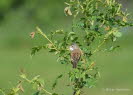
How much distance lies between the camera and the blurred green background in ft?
34.1

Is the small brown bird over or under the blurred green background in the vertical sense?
under

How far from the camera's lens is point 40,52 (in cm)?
1395

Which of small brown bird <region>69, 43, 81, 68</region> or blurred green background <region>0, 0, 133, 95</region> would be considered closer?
small brown bird <region>69, 43, 81, 68</region>

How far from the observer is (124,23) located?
317 cm

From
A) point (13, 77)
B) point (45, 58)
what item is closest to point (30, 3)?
point (45, 58)

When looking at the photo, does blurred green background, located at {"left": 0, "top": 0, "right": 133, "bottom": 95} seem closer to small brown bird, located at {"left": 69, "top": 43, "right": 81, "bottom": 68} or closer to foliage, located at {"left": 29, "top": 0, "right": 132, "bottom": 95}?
foliage, located at {"left": 29, "top": 0, "right": 132, "bottom": 95}

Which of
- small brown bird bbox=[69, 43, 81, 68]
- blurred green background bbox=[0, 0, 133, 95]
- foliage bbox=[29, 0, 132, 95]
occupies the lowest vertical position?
small brown bird bbox=[69, 43, 81, 68]

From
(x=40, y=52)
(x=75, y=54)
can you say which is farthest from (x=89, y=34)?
(x=40, y=52)

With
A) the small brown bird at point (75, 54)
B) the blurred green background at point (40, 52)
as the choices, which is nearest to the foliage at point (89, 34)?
the small brown bird at point (75, 54)

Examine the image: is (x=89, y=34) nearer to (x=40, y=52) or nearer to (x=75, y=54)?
(x=75, y=54)

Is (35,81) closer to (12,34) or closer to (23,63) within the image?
(23,63)

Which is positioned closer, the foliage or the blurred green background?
the foliage

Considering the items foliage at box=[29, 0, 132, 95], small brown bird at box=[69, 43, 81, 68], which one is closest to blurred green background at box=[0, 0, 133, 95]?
foliage at box=[29, 0, 132, 95]

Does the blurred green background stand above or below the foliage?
above
